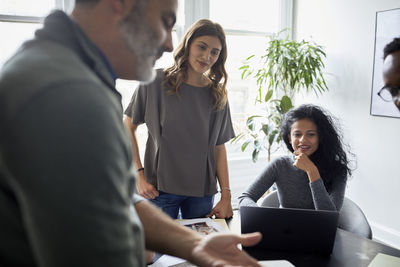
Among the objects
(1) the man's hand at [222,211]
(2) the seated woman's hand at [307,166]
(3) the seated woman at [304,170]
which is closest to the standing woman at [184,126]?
(1) the man's hand at [222,211]

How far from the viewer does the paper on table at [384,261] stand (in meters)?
1.20

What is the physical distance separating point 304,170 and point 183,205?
2.32ft

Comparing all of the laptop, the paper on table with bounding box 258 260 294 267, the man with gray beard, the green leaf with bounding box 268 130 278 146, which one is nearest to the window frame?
the green leaf with bounding box 268 130 278 146

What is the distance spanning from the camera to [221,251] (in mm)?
874

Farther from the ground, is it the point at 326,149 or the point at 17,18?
the point at 17,18

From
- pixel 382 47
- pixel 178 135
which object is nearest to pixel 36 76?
pixel 178 135

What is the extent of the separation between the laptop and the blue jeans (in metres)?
0.67

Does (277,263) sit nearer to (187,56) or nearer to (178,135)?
(178,135)

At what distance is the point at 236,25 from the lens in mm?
3893

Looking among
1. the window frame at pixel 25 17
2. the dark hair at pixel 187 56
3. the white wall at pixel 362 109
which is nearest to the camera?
the dark hair at pixel 187 56

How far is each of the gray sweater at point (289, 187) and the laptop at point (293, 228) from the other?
1.87 feet

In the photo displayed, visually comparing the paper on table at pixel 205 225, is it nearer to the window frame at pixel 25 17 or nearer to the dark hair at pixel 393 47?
the dark hair at pixel 393 47

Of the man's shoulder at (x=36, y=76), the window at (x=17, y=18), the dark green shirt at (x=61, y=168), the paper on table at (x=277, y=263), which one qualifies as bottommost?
the paper on table at (x=277, y=263)

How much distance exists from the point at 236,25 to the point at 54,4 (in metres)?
1.91
